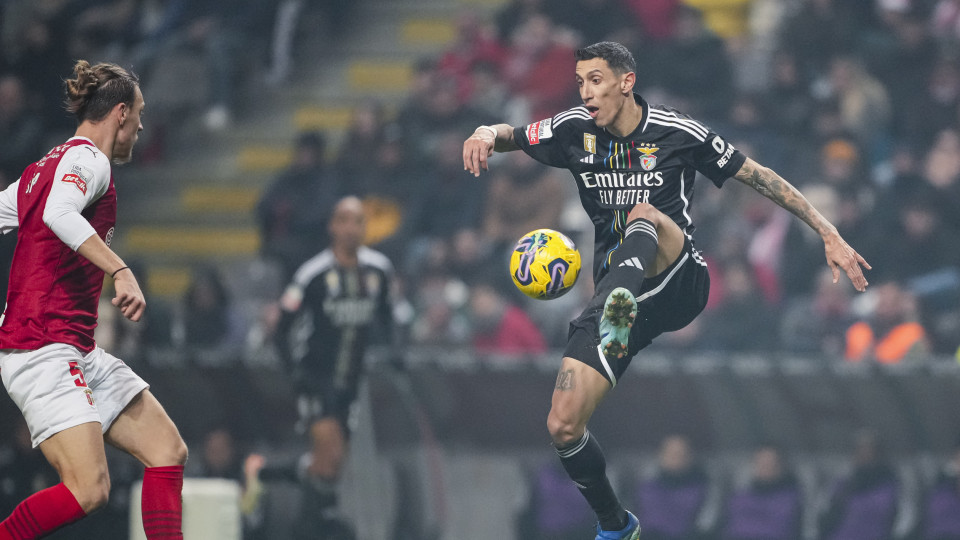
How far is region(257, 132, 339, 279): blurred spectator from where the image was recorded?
13036 mm

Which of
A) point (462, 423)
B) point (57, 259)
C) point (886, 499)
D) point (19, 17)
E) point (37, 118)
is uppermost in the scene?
point (19, 17)

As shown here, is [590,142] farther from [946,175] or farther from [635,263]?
[946,175]

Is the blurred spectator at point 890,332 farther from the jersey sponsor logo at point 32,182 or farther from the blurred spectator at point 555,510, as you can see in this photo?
the jersey sponsor logo at point 32,182

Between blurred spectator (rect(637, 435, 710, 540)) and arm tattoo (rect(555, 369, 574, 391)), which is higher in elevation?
arm tattoo (rect(555, 369, 574, 391))

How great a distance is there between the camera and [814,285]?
11141mm

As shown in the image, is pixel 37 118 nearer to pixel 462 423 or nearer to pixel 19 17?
pixel 19 17

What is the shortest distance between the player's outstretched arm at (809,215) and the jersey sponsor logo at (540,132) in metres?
0.94

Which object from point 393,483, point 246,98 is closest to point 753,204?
point 393,483

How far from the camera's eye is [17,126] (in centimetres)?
1364

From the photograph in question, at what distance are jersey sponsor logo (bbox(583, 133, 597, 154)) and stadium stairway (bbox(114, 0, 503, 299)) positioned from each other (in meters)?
8.34

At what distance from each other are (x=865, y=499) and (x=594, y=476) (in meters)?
3.69

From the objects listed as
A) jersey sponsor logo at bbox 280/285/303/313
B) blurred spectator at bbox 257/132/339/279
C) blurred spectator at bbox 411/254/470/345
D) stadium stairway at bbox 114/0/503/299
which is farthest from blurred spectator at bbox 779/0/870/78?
jersey sponsor logo at bbox 280/285/303/313

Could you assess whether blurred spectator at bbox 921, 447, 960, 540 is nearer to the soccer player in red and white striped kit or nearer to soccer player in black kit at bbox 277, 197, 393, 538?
soccer player in black kit at bbox 277, 197, 393, 538

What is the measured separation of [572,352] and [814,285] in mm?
5352
